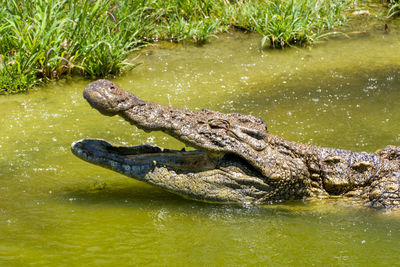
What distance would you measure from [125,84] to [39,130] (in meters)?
1.62

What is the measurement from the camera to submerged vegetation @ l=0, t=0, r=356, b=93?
7254 millimetres

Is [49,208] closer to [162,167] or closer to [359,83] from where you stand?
[162,167]

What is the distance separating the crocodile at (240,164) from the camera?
4.60 m

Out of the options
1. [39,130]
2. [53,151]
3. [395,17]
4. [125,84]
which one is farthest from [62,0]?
[395,17]

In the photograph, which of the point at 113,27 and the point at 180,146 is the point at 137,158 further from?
the point at 113,27

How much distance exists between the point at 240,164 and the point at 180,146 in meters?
1.19

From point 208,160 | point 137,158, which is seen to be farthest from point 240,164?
point 137,158

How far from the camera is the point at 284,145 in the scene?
482 cm

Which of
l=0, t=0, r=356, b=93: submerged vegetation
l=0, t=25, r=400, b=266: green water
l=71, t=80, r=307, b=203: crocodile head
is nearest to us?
l=0, t=25, r=400, b=266: green water

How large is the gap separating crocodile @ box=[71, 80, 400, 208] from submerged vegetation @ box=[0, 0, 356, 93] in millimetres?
2930

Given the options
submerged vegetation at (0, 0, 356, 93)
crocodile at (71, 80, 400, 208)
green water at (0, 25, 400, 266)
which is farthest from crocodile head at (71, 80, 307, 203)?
submerged vegetation at (0, 0, 356, 93)

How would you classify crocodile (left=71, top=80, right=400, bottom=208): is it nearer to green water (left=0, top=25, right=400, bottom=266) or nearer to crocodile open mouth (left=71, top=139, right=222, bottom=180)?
crocodile open mouth (left=71, top=139, right=222, bottom=180)

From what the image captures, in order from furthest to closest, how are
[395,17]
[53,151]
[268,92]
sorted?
[395,17] → [268,92] → [53,151]

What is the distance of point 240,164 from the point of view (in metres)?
4.71
